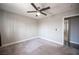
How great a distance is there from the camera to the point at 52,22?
7.50ft

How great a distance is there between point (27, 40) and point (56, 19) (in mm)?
1539

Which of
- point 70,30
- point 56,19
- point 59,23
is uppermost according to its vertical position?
point 56,19

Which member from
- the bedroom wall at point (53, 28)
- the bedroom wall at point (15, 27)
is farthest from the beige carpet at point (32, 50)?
the bedroom wall at point (53, 28)

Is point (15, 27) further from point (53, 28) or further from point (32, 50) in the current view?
point (53, 28)

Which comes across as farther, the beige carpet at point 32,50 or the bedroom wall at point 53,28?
the bedroom wall at point 53,28

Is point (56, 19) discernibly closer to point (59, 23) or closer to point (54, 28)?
point (59, 23)

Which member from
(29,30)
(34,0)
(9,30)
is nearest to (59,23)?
(29,30)

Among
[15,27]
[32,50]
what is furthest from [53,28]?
[15,27]

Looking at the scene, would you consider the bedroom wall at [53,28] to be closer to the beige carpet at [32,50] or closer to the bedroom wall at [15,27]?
the bedroom wall at [15,27]

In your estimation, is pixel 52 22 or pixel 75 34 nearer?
pixel 75 34

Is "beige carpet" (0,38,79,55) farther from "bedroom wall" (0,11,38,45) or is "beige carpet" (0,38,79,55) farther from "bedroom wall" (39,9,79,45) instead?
"bedroom wall" (39,9,79,45)

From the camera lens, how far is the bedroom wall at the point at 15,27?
1155 mm

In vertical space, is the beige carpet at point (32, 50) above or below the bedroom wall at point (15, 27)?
below

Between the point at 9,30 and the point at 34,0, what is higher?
the point at 34,0
